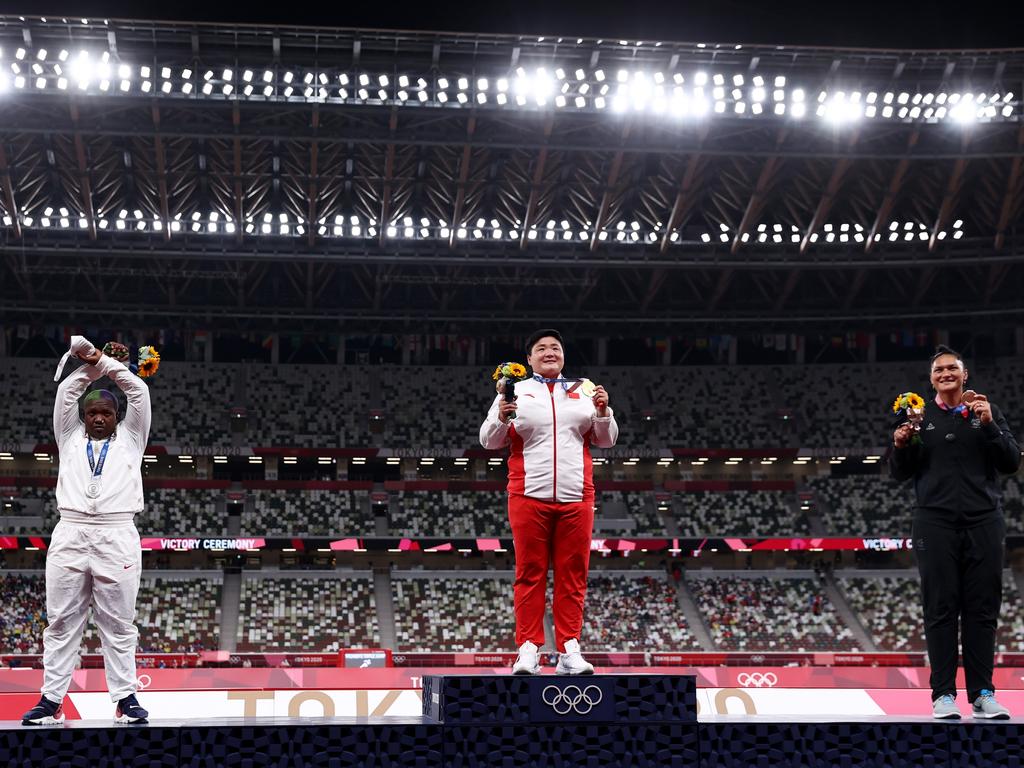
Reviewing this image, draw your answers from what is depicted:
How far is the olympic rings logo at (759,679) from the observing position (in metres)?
24.1

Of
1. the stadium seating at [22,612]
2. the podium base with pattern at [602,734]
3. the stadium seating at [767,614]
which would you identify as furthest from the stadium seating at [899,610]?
the podium base with pattern at [602,734]

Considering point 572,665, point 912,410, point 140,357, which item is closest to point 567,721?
point 572,665

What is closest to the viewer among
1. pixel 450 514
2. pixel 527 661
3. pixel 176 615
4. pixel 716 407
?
pixel 527 661

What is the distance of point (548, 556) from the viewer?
26.0 ft

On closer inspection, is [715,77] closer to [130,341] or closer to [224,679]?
[224,679]

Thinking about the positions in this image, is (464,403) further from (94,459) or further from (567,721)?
(567,721)

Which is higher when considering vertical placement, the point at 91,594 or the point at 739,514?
the point at 91,594

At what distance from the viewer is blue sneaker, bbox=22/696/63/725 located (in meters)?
6.86

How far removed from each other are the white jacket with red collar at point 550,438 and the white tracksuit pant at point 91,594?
2.59 m

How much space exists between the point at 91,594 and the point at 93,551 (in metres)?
0.33

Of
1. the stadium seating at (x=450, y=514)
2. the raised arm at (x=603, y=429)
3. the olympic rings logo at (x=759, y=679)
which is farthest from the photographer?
the stadium seating at (x=450, y=514)

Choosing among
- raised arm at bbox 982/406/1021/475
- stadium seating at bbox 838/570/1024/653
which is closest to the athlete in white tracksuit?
raised arm at bbox 982/406/1021/475

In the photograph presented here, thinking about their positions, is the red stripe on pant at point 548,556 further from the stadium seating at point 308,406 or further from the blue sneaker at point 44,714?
the stadium seating at point 308,406

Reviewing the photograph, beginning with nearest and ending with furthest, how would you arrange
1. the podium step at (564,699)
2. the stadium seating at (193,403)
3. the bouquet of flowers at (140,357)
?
the podium step at (564,699) < the bouquet of flowers at (140,357) < the stadium seating at (193,403)
